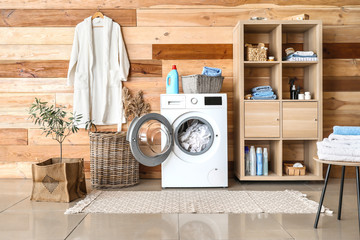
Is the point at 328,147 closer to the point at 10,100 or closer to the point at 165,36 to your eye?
the point at 165,36

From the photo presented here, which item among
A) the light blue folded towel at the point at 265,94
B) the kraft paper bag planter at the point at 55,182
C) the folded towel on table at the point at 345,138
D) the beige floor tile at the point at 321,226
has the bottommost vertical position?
the beige floor tile at the point at 321,226

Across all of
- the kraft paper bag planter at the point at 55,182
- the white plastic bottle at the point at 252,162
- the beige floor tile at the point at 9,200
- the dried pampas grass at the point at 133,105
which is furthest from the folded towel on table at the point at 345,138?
the beige floor tile at the point at 9,200

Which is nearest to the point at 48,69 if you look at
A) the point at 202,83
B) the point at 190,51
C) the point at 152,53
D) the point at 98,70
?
the point at 98,70

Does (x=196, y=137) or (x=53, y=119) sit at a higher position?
(x=53, y=119)

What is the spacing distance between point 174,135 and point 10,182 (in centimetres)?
179

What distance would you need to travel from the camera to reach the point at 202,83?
2.97 m

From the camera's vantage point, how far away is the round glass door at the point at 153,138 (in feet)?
9.49

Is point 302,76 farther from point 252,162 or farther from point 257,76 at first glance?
point 252,162

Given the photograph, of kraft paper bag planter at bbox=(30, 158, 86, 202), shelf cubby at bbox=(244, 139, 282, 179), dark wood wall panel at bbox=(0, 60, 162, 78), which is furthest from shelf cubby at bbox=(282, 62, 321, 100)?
kraft paper bag planter at bbox=(30, 158, 86, 202)

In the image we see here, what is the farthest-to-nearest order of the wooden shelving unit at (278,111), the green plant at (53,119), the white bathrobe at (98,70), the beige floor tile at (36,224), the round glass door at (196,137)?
the white bathrobe at (98,70) → the wooden shelving unit at (278,111) → the round glass door at (196,137) → the green plant at (53,119) → the beige floor tile at (36,224)

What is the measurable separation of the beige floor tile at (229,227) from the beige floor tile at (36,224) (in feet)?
2.30

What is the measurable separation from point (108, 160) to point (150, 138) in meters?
0.45

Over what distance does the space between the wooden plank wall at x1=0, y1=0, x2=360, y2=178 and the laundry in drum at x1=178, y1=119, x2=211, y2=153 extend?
0.61 meters

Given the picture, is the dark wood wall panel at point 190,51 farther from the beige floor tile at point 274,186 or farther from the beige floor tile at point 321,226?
the beige floor tile at point 321,226
